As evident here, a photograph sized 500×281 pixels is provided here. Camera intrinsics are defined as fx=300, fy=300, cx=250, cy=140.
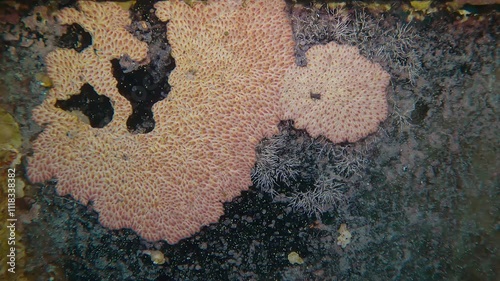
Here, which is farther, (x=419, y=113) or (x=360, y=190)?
(x=360, y=190)

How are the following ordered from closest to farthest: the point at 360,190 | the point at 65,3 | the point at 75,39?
the point at 65,3 < the point at 75,39 < the point at 360,190

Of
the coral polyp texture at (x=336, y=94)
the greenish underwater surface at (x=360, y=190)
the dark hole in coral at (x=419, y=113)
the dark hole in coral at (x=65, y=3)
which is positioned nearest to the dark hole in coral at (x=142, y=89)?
the dark hole in coral at (x=65, y=3)

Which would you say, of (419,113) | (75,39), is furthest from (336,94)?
(75,39)

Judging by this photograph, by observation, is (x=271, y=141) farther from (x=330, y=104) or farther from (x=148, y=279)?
(x=148, y=279)

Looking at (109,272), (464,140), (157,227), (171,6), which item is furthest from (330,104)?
(109,272)

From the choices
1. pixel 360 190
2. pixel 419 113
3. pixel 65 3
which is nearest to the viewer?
pixel 65 3

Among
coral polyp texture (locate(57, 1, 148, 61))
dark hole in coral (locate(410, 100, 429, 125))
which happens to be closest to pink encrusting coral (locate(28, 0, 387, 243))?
coral polyp texture (locate(57, 1, 148, 61))

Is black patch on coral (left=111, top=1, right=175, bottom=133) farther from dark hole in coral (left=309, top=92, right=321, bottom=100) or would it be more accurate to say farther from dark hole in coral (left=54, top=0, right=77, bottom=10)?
dark hole in coral (left=309, top=92, right=321, bottom=100)

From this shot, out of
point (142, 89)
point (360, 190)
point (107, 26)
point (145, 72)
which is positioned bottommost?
point (360, 190)

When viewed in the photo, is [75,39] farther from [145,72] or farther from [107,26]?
[145,72]
